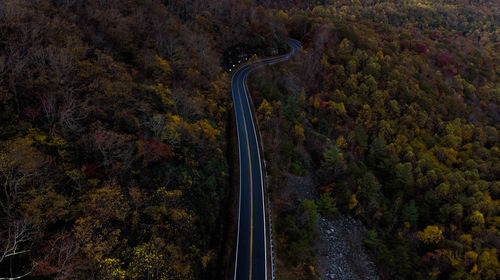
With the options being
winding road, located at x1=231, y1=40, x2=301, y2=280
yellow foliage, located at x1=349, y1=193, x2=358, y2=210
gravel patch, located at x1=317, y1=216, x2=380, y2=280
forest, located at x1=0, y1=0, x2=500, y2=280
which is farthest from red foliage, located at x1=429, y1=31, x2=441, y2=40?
gravel patch, located at x1=317, y1=216, x2=380, y2=280

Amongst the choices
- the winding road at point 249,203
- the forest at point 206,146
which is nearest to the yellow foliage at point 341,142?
the forest at point 206,146

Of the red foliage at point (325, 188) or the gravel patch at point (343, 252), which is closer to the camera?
the gravel patch at point (343, 252)

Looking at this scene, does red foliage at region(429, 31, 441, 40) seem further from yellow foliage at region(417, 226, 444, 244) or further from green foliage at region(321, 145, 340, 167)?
green foliage at region(321, 145, 340, 167)

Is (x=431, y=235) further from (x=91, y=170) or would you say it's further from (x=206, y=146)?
(x=91, y=170)

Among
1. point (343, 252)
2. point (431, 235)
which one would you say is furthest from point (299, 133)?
point (431, 235)

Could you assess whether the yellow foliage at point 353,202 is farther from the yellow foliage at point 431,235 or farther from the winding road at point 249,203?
the winding road at point 249,203

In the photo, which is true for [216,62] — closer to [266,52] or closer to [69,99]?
[266,52]
